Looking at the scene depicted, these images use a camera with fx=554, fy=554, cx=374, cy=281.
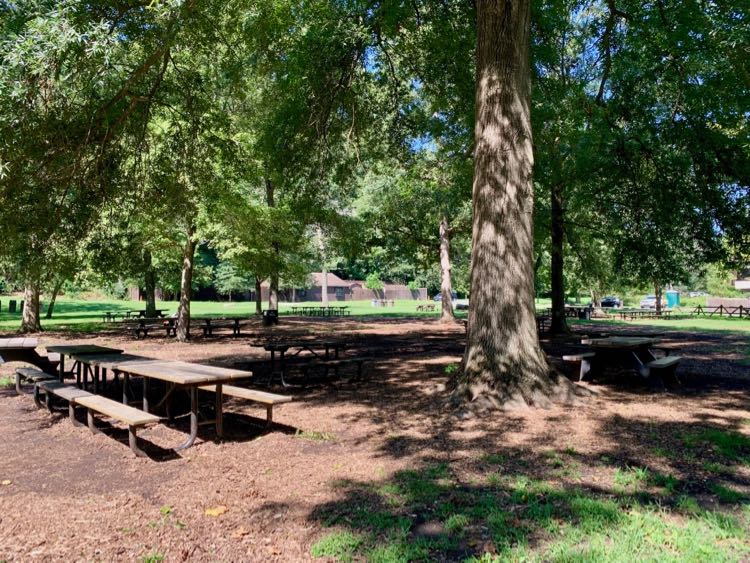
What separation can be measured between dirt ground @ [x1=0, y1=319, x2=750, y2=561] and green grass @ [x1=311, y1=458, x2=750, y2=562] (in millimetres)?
221

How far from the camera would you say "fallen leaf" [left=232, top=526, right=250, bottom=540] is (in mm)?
3639

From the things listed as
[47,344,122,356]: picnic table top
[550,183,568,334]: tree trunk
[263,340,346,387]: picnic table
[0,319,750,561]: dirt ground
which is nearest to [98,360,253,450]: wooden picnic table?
[0,319,750,561]: dirt ground

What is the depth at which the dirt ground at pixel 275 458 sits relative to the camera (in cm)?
363

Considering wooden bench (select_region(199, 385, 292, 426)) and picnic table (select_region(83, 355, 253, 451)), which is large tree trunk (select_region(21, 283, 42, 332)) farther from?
wooden bench (select_region(199, 385, 292, 426))

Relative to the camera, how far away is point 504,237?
286 inches

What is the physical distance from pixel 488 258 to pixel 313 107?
5.60 m

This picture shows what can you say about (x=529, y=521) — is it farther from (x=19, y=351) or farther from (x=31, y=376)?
(x=19, y=351)

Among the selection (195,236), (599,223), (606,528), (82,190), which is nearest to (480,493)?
(606,528)

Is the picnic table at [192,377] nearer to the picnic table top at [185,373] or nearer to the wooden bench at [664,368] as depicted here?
the picnic table top at [185,373]

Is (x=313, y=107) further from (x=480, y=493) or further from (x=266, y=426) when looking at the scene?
(x=480, y=493)

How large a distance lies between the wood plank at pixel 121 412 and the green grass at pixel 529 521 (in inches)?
77.0

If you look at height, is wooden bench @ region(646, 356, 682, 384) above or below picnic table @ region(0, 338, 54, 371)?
below

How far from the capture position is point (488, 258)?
730 cm

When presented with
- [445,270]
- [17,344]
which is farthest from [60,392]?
[445,270]
